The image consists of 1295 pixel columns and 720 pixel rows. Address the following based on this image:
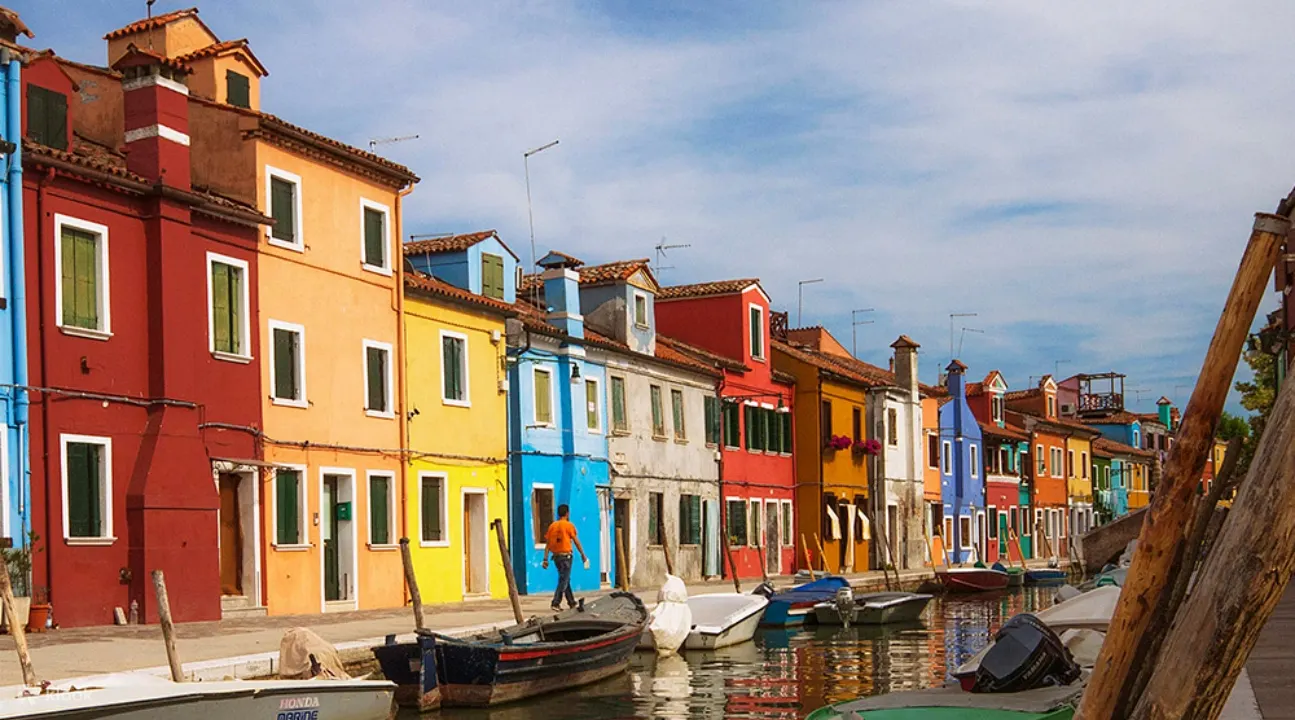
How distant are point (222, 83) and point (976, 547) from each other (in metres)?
39.8

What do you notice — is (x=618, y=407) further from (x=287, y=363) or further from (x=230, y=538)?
(x=230, y=538)

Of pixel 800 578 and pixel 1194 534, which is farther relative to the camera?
pixel 800 578

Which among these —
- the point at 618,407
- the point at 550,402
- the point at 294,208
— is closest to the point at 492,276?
the point at 550,402

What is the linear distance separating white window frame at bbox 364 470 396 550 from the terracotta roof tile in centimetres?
1516

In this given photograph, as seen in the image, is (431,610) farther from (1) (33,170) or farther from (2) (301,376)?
(1) (33,170)

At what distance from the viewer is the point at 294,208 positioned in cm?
2483

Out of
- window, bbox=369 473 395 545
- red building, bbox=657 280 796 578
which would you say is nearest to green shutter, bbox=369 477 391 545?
window, bbox=369 473 395 545

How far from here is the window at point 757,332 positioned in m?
41.7

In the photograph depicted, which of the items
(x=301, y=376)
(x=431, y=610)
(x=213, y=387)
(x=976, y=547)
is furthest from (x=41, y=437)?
(x=976, y=547)

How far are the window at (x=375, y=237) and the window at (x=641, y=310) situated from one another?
32.0 ft

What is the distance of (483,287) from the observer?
99.8 ft

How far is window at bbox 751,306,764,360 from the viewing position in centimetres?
4169

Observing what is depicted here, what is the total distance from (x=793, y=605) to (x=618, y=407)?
7.41m

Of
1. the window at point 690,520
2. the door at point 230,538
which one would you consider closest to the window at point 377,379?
the door at point 230,538
